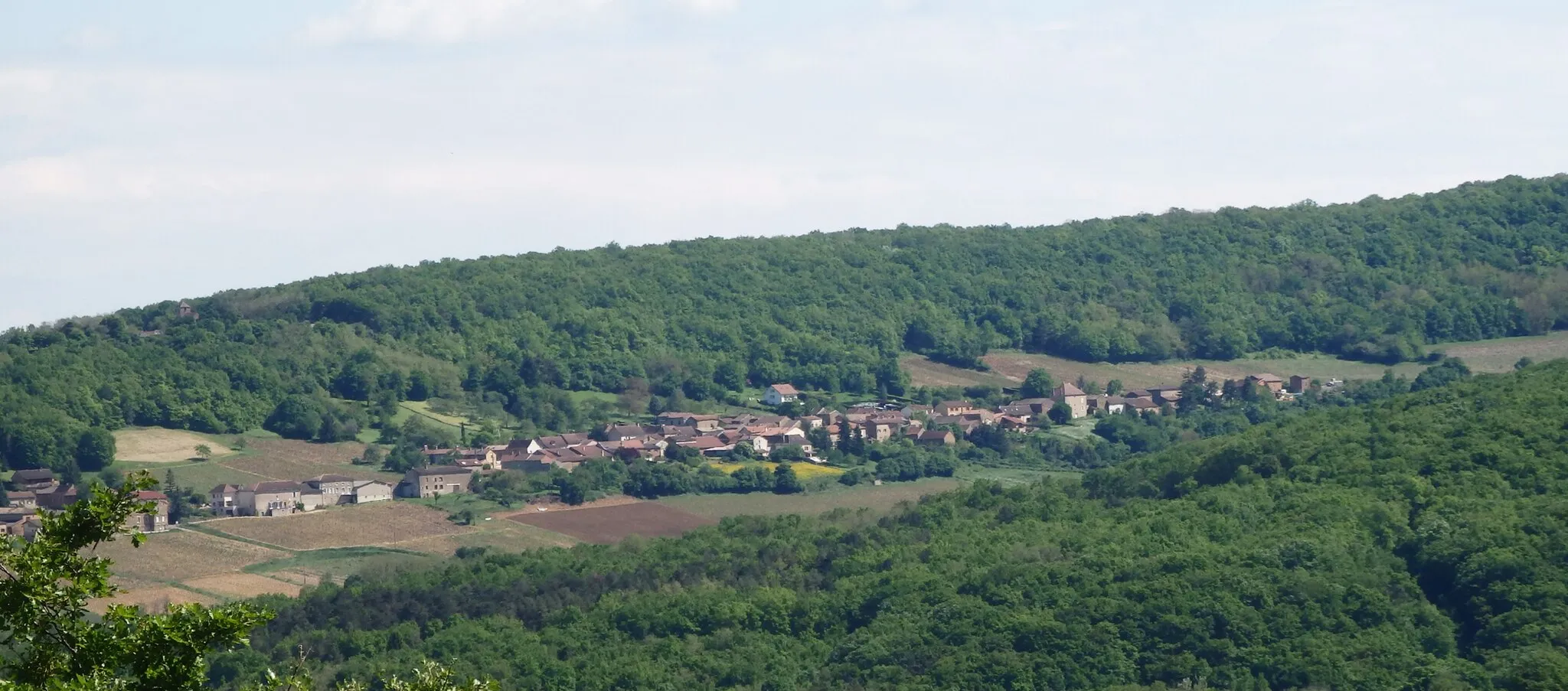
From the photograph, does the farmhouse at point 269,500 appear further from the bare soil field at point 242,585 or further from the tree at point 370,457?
the bare soil field at point 242,585

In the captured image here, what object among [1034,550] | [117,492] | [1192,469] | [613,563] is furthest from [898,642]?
[117,492]

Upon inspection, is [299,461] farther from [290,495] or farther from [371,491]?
[290,495]

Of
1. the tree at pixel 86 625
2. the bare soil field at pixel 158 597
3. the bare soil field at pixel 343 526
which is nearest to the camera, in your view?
the tree at pixel 86 625

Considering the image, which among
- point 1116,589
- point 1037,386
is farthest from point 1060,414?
point 1116,589

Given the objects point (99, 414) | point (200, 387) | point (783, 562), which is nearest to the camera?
point (783, 562)

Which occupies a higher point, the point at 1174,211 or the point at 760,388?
the point at 1174,211

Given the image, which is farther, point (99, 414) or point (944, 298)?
point (944, 298)

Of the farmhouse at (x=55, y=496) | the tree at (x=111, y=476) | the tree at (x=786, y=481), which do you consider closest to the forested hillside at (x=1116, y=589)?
the tree at (x=786, y=481)

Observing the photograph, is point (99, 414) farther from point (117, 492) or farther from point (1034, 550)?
point (117, 492)
